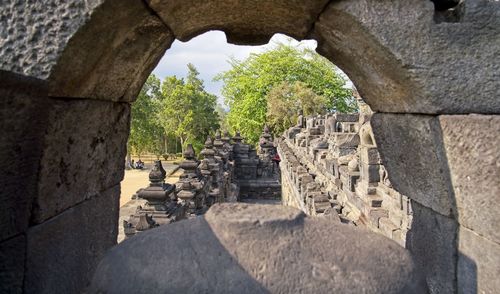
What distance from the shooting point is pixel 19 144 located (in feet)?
5.09

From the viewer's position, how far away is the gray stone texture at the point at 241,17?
2.02m

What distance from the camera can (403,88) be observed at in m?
1.93

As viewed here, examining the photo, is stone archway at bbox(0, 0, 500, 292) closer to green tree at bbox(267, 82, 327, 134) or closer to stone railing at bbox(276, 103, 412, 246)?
stone railing at bbox(276, 103, 412, 246)

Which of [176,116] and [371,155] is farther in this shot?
[176,116]

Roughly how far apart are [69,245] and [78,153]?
49 centimetres

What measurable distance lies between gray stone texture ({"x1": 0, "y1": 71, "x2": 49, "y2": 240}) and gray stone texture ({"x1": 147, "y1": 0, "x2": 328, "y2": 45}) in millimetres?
715

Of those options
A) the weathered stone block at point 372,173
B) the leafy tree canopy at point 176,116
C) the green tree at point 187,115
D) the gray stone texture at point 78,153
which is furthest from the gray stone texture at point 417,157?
the green tree at point 187,115

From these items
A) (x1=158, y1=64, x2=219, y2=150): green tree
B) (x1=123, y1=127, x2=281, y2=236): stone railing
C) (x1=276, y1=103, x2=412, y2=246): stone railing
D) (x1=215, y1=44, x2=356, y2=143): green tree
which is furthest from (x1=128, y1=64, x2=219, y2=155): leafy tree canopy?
(x1=276, y1=103, x2=412, y2=246): stone railing

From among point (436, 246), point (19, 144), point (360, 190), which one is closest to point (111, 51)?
point (19, 144)

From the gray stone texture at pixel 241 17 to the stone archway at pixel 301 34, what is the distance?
0.04 ft

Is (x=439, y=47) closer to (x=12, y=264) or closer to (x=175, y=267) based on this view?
(x=175, y=267)

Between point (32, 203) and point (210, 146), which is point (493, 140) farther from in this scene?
point (210, 146)

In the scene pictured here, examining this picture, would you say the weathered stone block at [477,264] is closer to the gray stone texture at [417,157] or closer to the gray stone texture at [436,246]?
the gray stone texture at [436,246]

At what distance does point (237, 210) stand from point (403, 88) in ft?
3.45
